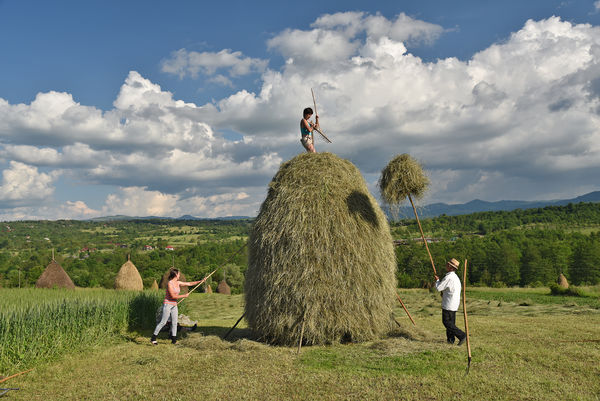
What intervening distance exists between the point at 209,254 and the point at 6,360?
107 meters

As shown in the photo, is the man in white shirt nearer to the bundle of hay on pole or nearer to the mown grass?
the mown grass

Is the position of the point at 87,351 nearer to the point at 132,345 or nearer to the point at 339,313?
the point at 132,345

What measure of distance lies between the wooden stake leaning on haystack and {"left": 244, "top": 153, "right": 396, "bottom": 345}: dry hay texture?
30.3 inches

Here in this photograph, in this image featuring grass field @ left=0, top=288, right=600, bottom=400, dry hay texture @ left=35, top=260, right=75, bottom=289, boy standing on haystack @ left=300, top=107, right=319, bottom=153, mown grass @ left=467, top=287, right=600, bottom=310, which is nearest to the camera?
grass field @ left=0, top=288, right=600, bottom=400

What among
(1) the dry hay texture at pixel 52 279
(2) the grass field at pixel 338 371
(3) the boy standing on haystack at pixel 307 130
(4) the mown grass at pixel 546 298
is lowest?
(4) the mown grass at pixel 546 298

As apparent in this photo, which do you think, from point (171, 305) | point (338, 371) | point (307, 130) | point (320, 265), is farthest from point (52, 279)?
point (338, 371)

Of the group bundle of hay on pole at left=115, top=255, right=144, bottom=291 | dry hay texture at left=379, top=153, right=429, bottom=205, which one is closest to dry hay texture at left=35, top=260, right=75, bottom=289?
bundle of hay on pole at left=115, top=255, right=144, bottom=291

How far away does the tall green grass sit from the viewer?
30.8ft

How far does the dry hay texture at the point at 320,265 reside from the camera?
10211 mm

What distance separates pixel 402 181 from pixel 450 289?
3.23 meters

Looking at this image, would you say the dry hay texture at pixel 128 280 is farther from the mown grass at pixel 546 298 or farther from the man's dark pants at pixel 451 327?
the mown grass at pixel 546 298

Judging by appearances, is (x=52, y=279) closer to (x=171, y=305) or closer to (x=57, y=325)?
(x=57, y=325)

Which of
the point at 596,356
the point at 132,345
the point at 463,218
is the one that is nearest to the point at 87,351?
the point at 132,345

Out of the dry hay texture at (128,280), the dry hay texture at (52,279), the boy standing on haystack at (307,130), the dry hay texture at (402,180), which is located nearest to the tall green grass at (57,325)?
the boy standing on haystack at (307,130)
